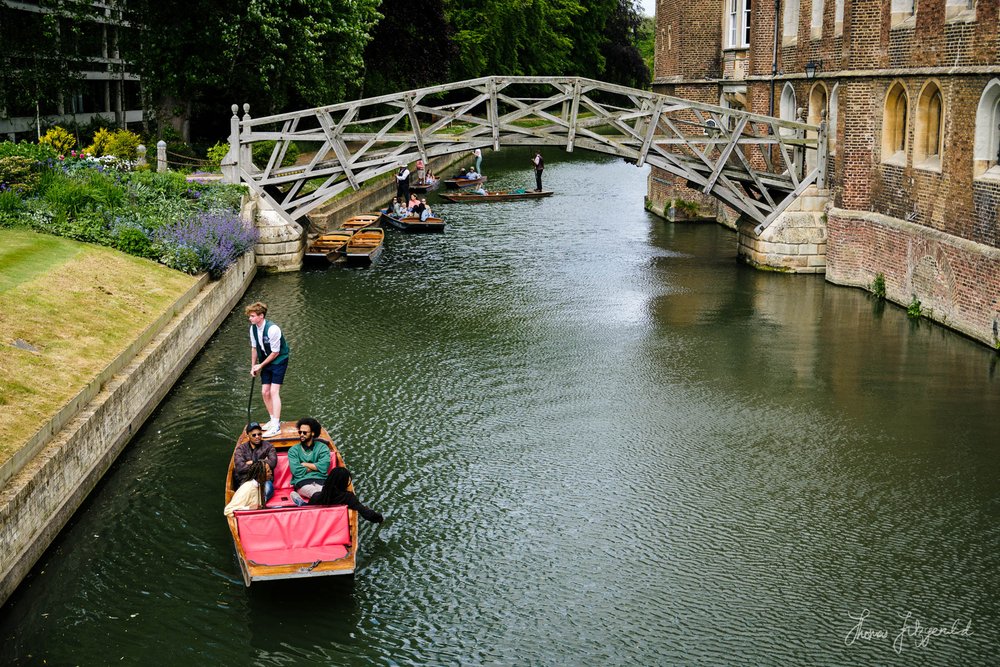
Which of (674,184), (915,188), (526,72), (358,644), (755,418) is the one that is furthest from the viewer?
(526,72)

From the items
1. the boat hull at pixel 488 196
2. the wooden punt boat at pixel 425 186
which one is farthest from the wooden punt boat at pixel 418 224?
the wooden punt boat at pixel 425 186

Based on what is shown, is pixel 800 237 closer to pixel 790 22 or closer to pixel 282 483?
pixel 790 22

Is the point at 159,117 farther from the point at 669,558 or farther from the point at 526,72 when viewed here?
the point at 526,72

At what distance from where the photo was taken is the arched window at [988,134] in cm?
1781

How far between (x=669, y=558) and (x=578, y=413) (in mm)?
4404

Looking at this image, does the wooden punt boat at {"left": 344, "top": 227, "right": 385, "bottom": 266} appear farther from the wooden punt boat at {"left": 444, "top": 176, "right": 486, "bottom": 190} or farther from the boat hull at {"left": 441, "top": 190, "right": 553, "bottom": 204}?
the wooden punt boat at {"left": 444, "top": 176, "right": 486, "bottom": 190}

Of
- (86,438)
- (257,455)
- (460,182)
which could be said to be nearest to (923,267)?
(257,455)

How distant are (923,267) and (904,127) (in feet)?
10.3

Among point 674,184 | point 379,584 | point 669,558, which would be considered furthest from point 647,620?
point 674,184

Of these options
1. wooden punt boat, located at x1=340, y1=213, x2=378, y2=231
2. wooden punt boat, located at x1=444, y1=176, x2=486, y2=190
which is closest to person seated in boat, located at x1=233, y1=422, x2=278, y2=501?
wooden punt boat, located at x1=340, y1=213, x2=378, y2=231

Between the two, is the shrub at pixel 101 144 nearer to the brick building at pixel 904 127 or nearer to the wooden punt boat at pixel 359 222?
the wooden punt boat at pixel 359 222

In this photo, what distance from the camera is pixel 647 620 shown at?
31.1ft

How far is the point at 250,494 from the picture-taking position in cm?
1055

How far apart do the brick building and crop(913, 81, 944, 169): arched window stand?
0.06ft
